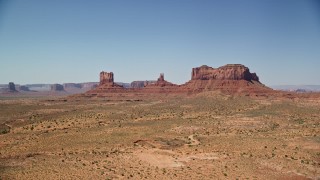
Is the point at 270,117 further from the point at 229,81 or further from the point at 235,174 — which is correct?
the point at 229,81

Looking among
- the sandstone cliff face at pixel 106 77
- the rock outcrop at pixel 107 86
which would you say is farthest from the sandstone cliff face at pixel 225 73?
the sandstone cliff face at pixel 106 77

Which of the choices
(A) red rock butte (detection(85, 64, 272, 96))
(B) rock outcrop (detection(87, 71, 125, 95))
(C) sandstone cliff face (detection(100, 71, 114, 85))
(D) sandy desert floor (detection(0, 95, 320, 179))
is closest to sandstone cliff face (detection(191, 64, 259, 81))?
(A) red rock butte (detection(85, 64, 272, 96))

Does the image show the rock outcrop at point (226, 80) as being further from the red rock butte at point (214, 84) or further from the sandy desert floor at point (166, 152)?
the sandy desert floor at point (166, 152)

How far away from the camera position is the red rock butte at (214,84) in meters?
112

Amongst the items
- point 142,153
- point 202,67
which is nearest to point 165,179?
point 142,153

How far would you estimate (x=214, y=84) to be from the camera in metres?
121

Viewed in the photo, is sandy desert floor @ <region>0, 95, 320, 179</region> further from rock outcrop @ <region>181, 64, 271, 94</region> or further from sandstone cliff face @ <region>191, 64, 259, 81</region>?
sandstone cliff face @ <region>191, 64, 259, 81</region>

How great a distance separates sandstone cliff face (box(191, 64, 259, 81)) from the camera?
11881 cm

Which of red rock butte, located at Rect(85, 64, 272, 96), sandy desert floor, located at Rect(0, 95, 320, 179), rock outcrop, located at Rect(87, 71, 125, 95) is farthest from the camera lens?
rock outcrop, located at Rect(87, 71, 125, 95)

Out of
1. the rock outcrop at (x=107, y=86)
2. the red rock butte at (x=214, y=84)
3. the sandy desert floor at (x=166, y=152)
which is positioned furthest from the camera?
the rock outcrop at (x=107, y=86)

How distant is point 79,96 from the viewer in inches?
5128

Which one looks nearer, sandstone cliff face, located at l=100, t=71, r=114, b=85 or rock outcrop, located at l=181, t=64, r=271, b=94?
rock outcrop, located at l=181, t=64, r=271, b=94

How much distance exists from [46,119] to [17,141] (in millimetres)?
23942

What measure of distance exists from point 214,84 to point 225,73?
21.5 feet
